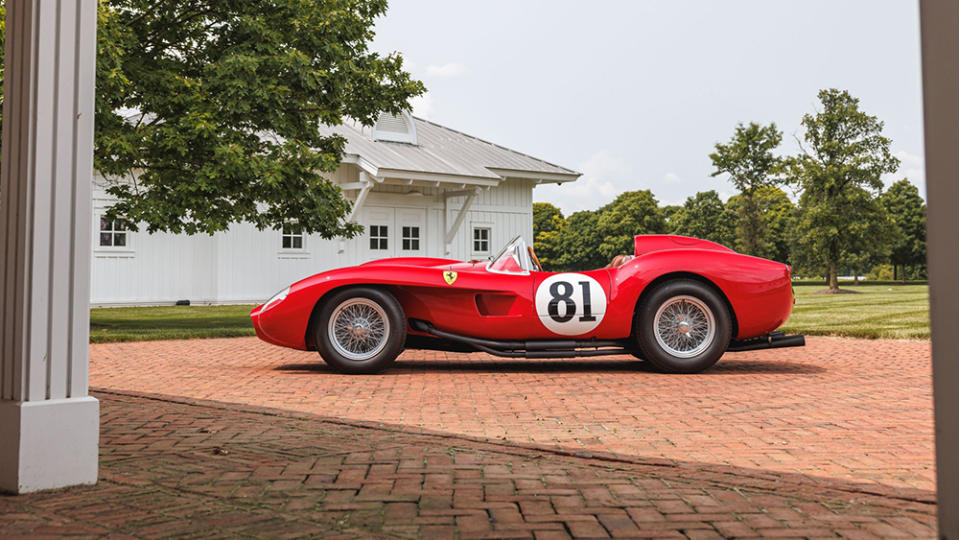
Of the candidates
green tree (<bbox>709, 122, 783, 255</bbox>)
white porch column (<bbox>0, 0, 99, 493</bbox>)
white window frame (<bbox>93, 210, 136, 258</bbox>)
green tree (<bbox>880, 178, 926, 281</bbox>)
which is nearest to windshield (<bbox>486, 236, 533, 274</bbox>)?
white porch column (<bbox>0, 0, 99, 493</bbox>)

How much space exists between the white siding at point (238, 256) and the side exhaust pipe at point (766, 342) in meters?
14.5

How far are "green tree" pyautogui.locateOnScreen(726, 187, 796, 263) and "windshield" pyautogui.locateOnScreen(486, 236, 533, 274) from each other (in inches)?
1417

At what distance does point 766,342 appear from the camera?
7.41 m

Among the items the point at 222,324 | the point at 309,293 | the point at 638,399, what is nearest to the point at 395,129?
the point at 222,324

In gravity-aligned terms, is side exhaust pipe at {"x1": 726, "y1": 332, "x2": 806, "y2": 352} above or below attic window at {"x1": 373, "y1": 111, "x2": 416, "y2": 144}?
below

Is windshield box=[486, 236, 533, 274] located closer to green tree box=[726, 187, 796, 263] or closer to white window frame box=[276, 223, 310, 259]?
white window frame box=[276, 223, 310, 259]

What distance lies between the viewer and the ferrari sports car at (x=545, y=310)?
7.07m

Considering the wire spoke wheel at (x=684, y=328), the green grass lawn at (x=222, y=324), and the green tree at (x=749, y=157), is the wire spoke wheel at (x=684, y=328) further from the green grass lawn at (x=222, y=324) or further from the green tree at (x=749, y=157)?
the green tree at (x=749, y=157)

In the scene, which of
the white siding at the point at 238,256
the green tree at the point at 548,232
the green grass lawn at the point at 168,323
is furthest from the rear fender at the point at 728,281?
the green tree at the point at 548,232

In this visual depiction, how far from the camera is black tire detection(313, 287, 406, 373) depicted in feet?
23.1

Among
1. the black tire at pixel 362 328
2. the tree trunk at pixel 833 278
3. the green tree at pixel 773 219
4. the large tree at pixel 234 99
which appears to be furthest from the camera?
the green tree at pixel 773 219

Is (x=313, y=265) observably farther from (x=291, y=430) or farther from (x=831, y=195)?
(x=831, y=195)

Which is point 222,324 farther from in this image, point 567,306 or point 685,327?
point 685,327

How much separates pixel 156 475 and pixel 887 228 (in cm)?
3931
